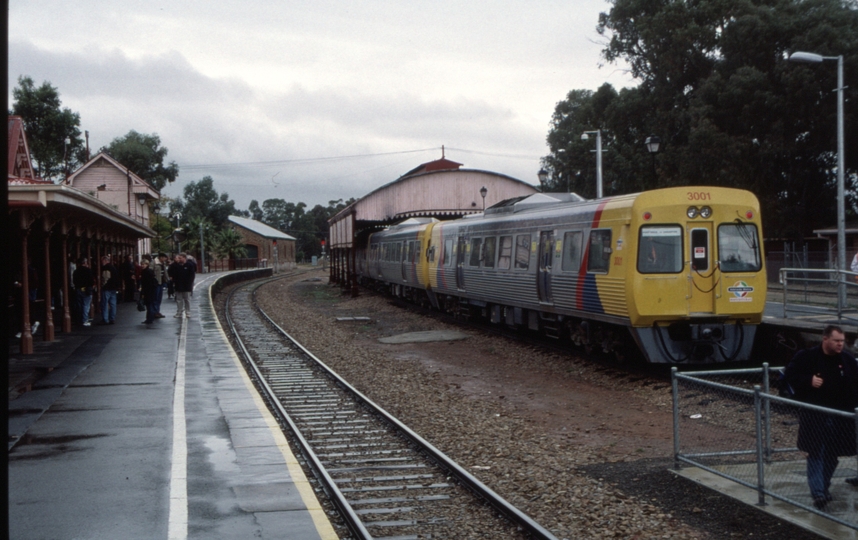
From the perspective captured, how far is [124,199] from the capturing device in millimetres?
56281

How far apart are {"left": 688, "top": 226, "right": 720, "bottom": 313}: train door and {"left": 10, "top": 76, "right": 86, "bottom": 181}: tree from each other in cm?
5540

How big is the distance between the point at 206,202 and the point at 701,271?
108 m

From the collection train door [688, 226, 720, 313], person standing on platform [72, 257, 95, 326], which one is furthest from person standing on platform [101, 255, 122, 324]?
train door [688, 226, 720, 313]

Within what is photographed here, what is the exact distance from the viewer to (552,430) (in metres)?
10.4

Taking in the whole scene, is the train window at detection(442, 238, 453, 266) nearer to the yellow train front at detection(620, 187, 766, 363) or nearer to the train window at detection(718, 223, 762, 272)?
the yellow train front at detection(620, 187, 766, 363)

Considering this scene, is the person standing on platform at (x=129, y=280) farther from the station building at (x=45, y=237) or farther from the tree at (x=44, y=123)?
the tree at (x=44, y=123)

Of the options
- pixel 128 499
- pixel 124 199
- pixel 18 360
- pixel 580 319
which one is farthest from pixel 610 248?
pixel 124 199

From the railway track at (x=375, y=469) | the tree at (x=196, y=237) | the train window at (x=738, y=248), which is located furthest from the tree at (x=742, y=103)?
the tree at (x=196, y=237)

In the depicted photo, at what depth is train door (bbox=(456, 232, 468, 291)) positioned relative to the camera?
2345 centimetres

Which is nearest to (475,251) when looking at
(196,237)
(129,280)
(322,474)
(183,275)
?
(183,275)

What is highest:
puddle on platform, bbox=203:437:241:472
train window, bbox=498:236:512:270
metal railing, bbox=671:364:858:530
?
train window, bbox=498:236:512:270

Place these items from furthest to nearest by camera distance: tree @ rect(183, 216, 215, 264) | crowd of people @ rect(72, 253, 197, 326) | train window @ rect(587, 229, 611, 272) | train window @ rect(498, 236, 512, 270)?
1. tree @ rect(183, 216, 215, 264)
2. crowd of people @ rect(72, 253, 197, 326)
3. train window @ rect(498, 236, 512, 270)
4. train window @ rect(587, 229, 611, 272)

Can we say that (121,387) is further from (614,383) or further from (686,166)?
(686,166)

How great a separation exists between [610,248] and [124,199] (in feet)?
158
